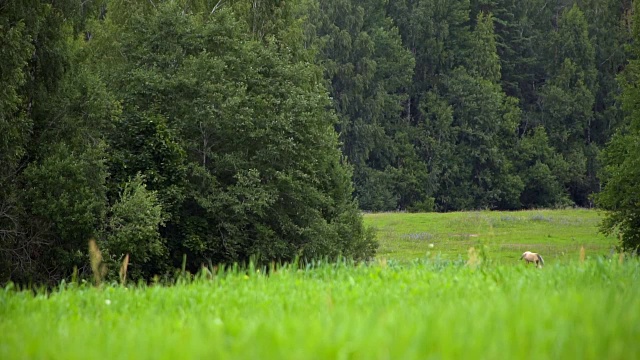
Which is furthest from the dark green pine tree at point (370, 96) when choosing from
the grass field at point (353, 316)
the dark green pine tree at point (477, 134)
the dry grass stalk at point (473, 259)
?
the grass field at point (353, 316)

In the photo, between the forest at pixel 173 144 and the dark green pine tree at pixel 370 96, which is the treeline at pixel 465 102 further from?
the forest at pixel 173 144

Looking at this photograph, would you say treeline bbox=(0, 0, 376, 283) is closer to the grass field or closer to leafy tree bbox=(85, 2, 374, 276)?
leafy tree bbox=(85, 2, 374, 276)

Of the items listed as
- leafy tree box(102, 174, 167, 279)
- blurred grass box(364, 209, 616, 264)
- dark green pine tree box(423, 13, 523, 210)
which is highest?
dark green pine tree box(423, 13, 523, 210)

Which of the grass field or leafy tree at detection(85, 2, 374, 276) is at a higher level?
leafy tree at detection(85, 2, 374, 276)

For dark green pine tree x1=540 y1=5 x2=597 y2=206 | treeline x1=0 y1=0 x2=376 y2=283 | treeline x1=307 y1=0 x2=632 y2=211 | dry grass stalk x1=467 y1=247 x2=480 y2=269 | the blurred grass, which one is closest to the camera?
dry grass stalk x1=467 y1=247 x2=480 y2=269

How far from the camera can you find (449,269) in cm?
966

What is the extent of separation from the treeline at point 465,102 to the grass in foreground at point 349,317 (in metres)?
66.2

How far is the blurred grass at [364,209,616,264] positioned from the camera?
45500 mm

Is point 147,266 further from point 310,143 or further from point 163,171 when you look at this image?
point 310,143

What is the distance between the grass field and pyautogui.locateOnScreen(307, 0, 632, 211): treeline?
66.1m

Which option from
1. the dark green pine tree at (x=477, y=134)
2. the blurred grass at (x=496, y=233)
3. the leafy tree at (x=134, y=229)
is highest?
the dark green pine tree at (x=477, y=134)

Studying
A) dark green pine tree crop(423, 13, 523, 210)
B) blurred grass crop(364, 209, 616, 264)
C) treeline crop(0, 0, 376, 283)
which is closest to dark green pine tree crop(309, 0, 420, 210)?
dark green pine tree crop(423, 13, 523, 210)

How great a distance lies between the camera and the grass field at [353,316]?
4.45 metres

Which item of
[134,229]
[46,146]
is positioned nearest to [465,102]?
[134,229]
